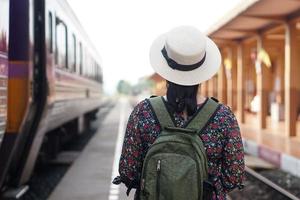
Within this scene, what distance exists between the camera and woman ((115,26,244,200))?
2830 millimetres

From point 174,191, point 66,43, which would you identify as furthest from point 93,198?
point 174,191

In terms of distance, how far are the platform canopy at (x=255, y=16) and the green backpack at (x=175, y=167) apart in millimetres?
10443

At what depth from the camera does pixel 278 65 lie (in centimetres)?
2681

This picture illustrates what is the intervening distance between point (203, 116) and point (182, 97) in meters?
0.13

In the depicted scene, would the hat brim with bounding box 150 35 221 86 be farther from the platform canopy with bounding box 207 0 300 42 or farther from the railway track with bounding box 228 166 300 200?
the platform canopy with bounding box 207 0 300 42

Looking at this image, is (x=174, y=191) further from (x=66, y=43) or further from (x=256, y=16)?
(x=256, y=16)

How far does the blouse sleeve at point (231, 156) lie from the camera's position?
2.87 metres

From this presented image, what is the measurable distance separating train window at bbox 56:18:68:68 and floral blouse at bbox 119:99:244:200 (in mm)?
6478

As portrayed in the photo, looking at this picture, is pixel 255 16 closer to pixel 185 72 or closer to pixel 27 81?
pixel 27 81

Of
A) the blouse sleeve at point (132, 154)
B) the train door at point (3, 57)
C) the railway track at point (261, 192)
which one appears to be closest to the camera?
the blouse sleeve at point (132, 154)

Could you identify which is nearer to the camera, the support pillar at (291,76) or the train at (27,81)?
the train at (27,81)

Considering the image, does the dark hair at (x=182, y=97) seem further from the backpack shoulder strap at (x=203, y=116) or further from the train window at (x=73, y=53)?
the train window at (x=73, y=53)

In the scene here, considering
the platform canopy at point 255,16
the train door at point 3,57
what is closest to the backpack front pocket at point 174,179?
the train door at point 3,57

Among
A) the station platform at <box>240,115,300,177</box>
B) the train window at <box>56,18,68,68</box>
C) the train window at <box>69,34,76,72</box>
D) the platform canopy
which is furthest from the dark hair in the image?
the platform canopy
